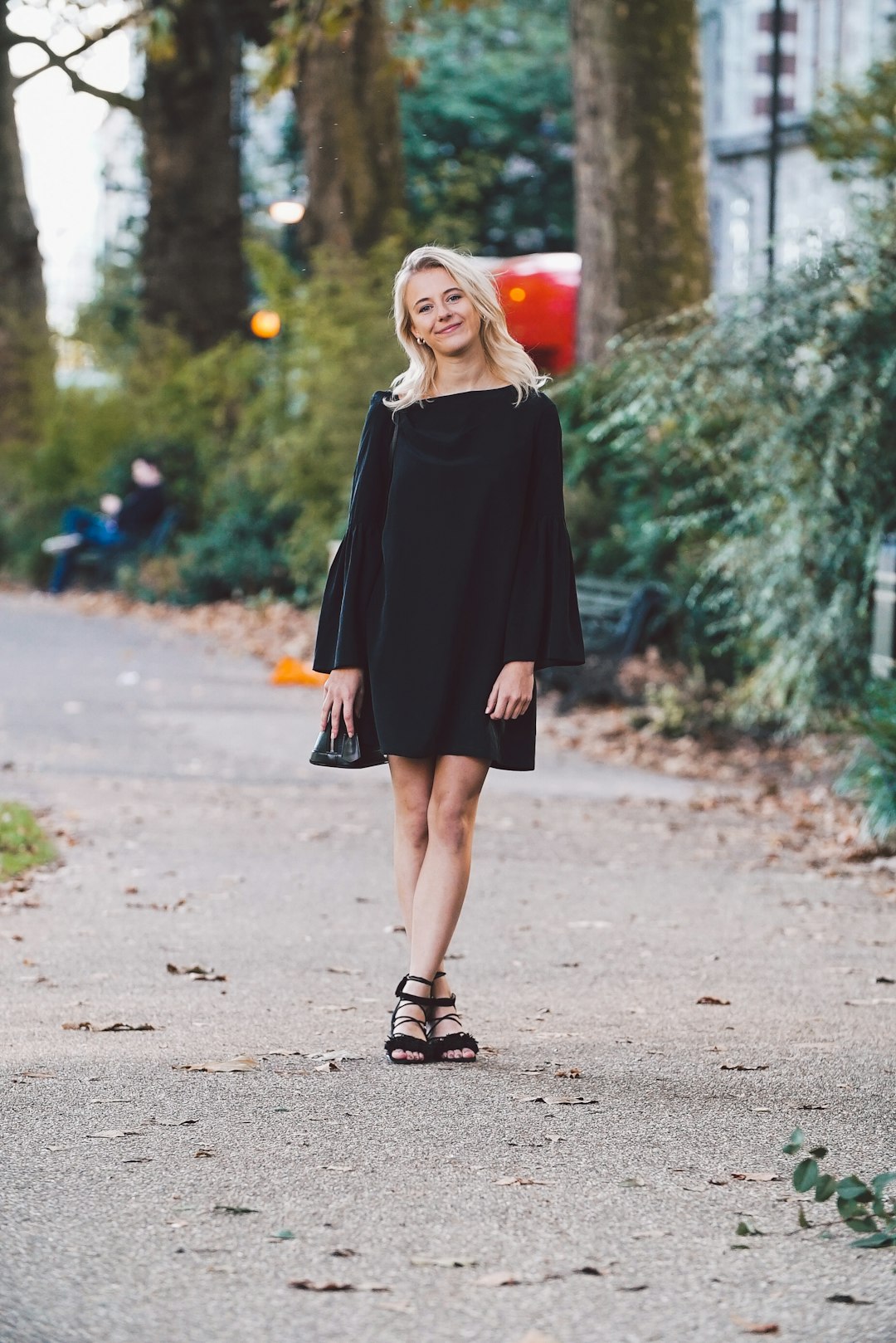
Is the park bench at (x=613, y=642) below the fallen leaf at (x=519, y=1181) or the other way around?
the other way around

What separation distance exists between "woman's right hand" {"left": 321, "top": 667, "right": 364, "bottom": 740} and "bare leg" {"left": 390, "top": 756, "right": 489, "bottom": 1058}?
0.16 meters

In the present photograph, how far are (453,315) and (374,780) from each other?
270 inches

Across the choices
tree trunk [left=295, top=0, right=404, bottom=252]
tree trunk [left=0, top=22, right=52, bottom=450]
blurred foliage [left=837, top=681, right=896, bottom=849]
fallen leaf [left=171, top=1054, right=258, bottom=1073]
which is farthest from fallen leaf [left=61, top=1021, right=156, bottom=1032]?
tree trunk [left=0, top=22, right=52, bottom=450]

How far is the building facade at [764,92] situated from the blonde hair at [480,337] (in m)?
33.2

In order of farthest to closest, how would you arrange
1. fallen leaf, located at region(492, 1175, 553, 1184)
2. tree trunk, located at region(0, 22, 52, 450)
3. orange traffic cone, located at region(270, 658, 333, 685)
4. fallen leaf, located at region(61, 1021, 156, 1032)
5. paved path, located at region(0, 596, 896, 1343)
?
tree trunk, located at region(0, 22, 52, 450), orange traffic cone, located at region(270, 658, 333, 685), fallen leaf, located at region(61, 1021, 156, 1032), fallen leaf, located at region(492, 1175, 553, 1184), paved path, located at region(0, 596, 896, 1343)

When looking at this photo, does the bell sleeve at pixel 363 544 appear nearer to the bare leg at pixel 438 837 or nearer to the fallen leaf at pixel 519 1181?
the bare leg at pixel 438 837

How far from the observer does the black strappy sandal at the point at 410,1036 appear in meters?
5.23

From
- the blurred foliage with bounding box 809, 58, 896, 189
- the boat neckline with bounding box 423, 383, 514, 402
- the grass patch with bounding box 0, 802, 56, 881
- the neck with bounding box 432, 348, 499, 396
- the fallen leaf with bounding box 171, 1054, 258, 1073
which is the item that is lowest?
the grass patch with bounding box 0, 802, 56, 881

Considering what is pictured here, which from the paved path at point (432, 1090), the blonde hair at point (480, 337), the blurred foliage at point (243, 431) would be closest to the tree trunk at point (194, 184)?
the blurred foliage at point (243, 431)

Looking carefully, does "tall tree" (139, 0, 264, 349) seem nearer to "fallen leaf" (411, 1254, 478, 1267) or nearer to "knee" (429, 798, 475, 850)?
"knee" (429, 798, 475, 850)

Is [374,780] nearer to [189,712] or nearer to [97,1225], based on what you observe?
[189,712]

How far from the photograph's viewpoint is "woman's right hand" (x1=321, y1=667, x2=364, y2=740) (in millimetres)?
5297

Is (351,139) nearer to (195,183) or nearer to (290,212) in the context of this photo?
(290,212)

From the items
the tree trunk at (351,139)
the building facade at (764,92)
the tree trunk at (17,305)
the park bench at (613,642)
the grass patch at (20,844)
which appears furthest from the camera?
the building facade at (764,92)
